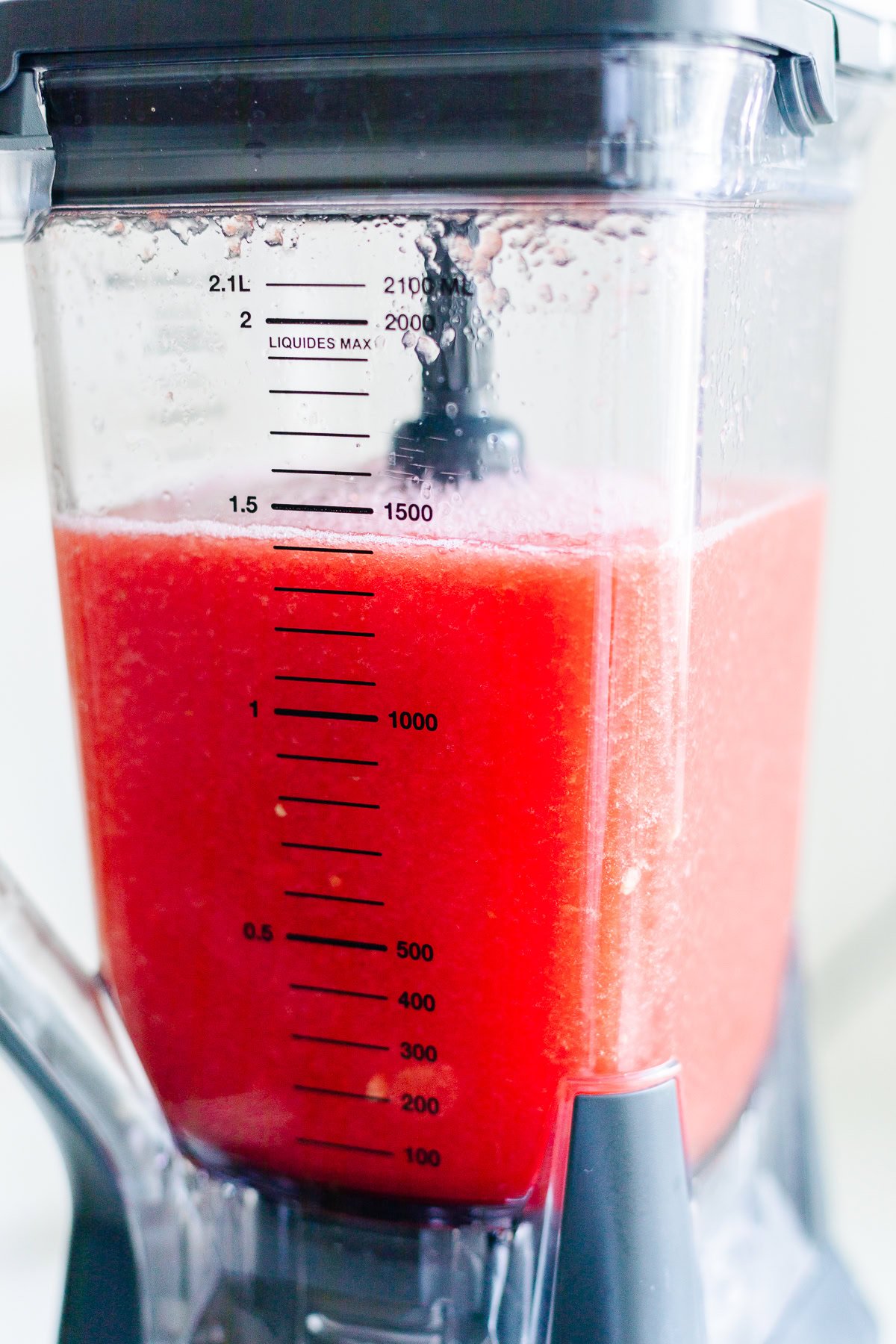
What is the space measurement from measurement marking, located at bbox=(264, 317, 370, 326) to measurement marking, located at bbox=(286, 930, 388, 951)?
0.17 metres

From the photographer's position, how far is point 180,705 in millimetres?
463

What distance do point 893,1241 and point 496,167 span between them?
619 mm

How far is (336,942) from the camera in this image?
0.46 metres

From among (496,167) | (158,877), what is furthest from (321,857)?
(496,167)

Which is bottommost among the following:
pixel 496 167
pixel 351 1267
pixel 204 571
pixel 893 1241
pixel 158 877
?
pixel 893 1241

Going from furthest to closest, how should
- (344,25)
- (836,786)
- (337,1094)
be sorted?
(836,786)
(337,1094)
(344,25)

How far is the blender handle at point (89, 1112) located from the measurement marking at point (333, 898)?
10 centimetres

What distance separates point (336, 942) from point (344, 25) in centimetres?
29

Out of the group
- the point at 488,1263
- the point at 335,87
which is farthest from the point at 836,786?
the point at 335,87

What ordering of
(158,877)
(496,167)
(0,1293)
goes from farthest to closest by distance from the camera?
(0,1293) < (158,877) < (496,167)

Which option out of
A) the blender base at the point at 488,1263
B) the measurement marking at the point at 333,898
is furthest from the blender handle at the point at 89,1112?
the measurement marking at the point at 333,898

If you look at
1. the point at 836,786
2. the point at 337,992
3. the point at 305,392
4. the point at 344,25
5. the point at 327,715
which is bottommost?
the point at 836,786

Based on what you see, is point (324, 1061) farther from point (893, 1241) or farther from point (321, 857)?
point (893, 1241)

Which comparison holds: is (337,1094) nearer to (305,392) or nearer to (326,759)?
(326,759)
